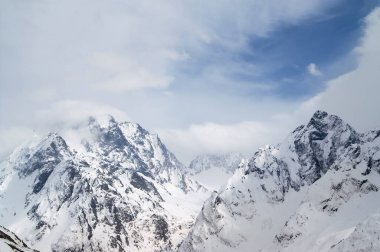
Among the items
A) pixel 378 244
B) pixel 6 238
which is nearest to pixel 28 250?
pixel 6 238

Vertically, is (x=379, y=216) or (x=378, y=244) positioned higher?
(x=379, y=216)

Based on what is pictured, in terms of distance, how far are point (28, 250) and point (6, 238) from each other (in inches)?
237

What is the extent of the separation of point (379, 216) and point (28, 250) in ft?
294

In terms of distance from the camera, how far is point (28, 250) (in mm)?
125250

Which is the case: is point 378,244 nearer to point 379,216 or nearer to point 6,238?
point 379,216

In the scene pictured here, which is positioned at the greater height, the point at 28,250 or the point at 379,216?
the point at 379,216

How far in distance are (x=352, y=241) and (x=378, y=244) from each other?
17216mm

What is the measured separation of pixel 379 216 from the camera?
468ft

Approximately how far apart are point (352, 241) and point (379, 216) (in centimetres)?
973

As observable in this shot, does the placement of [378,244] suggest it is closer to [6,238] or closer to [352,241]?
[352,241]

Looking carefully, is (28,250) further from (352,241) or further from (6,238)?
(352,241)

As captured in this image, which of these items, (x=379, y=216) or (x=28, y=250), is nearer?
(x=28, y=250)

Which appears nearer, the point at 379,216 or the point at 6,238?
the point at 6,238

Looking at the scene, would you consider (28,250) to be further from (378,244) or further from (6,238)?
(378,244)
